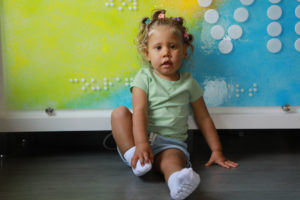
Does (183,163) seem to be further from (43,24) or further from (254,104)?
(43,24)

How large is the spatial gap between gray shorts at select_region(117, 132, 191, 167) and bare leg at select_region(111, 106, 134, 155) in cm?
6

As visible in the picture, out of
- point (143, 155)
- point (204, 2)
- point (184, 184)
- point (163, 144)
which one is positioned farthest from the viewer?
point (204, 2)

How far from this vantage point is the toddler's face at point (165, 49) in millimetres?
1061

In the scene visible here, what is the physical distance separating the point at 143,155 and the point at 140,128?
114 millimetres

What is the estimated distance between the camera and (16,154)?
3.95 ft

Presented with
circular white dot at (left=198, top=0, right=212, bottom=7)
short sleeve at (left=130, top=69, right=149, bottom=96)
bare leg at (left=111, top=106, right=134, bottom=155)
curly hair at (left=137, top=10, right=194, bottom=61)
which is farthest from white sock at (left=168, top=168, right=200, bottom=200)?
circular white dot at (left=198, top=0, right=212, bottom=7)

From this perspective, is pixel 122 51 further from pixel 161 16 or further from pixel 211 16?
pixel 211 16

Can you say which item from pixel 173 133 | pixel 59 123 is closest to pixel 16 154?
pixel 59 123

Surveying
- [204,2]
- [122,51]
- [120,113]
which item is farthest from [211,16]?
[120,113]

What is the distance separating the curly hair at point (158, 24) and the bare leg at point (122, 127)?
0.24 meters

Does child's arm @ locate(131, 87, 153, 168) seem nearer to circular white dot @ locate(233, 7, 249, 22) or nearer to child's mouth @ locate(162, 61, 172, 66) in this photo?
child's mouth @ locate(162, 61, 172, 66)

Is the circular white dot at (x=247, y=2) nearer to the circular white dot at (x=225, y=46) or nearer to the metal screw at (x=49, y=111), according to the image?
the circular white dot at (x=225, y=46)

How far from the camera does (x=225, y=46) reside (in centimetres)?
116

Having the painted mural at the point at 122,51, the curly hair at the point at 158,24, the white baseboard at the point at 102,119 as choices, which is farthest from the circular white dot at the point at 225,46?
the white baseboard at the point at 102,119
